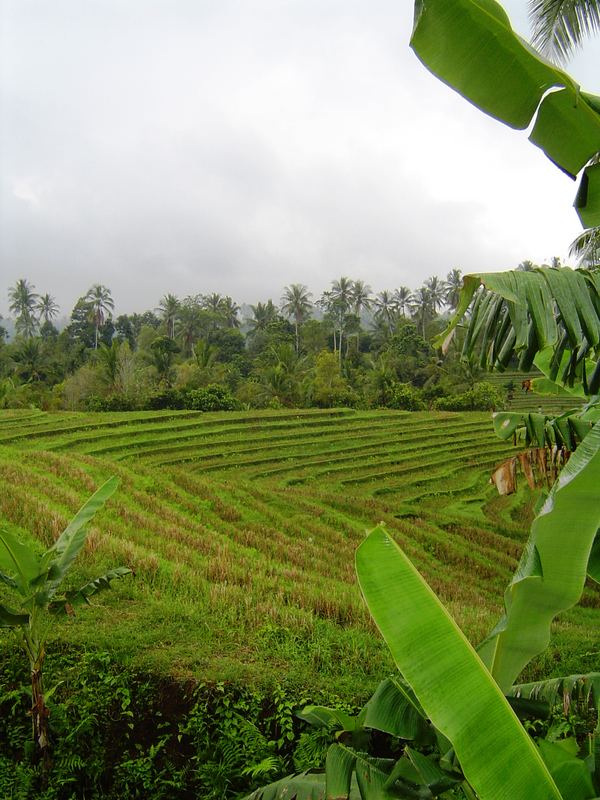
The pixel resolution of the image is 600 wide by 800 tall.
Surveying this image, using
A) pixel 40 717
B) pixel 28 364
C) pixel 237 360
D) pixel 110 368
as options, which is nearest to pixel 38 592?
pixel 40 717

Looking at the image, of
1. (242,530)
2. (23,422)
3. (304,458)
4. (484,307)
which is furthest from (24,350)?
(484,307)

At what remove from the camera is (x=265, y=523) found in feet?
20.1

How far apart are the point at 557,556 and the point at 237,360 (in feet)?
73.5

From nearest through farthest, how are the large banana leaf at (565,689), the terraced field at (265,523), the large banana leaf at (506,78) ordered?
the large banana leaf at (506,78), the large banana leaf at (565,689), the terraced field at (265,523)

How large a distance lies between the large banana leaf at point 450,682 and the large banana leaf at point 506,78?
103 centimetres

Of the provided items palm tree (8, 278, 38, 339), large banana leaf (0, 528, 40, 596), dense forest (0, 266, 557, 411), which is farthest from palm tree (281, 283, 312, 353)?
large banana leaf (0, 528, 40, 596)

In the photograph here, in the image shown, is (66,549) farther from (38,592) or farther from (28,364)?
(28,364)

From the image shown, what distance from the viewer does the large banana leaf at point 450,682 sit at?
0.74m

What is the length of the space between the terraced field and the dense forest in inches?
64.3

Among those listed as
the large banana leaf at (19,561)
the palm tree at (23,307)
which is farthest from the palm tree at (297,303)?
the large banana leaf at (19,561)

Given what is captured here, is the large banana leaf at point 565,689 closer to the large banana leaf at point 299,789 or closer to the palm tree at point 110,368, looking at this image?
the large banana leaf at point 299,789

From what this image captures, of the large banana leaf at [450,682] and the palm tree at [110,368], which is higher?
the palm tree at [110,368]

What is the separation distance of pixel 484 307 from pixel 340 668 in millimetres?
1804

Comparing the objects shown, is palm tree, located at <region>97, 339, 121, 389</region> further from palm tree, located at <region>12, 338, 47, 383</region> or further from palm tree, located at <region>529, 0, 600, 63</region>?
palm tree, located at <region>529, 0, 600, 63</region>
